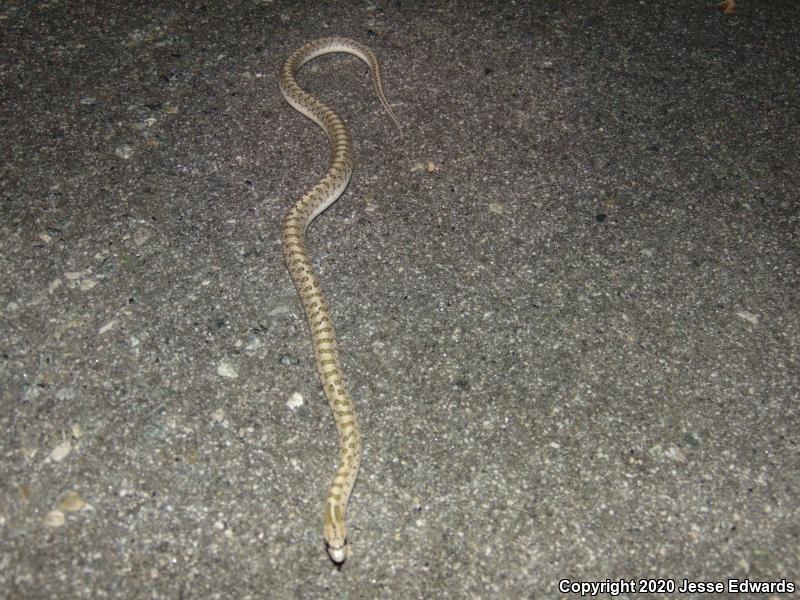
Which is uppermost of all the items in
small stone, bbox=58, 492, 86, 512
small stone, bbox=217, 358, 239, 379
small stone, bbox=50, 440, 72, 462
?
small stone, bbox=217, 358, 239, 379

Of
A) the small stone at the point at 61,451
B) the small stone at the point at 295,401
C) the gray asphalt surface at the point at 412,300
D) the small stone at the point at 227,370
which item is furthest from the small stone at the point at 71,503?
the small stone at the point at 295,401

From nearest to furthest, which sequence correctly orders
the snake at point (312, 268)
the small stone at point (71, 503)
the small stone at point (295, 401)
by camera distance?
1. the small stone at point (71, 503)
2. the snake at point (312, 268)
3. the small stone at point (295, 401)

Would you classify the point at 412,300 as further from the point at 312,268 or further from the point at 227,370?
the point at 227,370

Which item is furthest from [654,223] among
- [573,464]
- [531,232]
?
[573,464]

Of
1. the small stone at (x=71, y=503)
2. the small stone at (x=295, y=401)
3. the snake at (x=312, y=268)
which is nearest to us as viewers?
the small stone at (x=71, y=503)

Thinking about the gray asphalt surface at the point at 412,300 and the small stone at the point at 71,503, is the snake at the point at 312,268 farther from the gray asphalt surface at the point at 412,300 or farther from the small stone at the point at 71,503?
the small stone at the point at 71,503

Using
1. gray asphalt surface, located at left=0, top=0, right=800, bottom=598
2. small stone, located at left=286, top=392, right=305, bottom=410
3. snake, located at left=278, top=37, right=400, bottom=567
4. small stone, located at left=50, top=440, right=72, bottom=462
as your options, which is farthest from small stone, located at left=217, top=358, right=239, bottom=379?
small stone, located at left=50, top=440, right=72, bottom=462

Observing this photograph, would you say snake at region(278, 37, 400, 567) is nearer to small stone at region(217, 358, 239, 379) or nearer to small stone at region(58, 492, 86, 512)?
small stone at region(217, 358, 239, 379)
